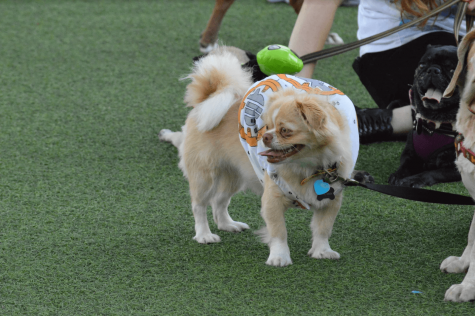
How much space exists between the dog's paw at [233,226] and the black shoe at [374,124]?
1.12m

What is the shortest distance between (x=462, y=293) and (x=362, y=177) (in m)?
1.10

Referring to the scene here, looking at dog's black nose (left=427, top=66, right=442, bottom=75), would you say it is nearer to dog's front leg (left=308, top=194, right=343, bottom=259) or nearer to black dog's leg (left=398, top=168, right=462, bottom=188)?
black dog's leg (left=398, top=168, right=462, bottom=188)

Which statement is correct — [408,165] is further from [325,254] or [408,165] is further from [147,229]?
[147,229]

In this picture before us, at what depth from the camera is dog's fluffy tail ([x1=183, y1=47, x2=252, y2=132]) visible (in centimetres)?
214

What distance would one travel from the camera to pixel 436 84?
2.58 meters

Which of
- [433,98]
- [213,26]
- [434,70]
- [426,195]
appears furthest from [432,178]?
[213,26]

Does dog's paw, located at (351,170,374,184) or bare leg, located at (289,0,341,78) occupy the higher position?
bare leg, located at (289,0,341,78)

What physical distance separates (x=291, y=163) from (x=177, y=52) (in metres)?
3.39

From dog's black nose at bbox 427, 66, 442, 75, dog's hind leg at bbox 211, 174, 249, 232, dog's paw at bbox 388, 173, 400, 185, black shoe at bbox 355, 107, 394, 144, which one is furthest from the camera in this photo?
black shoe at bbox 355, 107, 394, 144

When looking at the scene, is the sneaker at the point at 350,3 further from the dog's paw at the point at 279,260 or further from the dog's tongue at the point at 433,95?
the dog's paw at the point at 279,260

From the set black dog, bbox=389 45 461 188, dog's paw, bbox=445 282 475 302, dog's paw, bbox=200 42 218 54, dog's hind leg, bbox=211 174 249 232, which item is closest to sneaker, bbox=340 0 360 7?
dog's paw, bbox=200 42 218 54

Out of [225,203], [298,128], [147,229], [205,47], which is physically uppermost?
[298,128]

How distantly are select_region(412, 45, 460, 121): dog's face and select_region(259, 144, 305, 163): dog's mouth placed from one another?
3.41ft

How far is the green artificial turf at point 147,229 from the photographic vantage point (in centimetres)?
180
